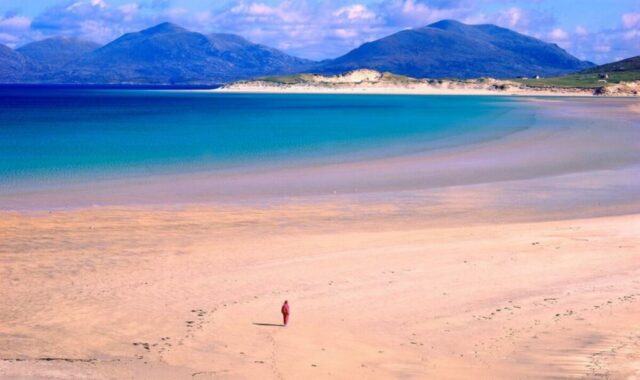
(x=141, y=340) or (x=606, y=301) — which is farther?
(x=606, y=301)

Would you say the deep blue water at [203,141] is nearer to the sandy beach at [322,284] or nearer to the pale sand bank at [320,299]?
the sandy beach at [322,284]

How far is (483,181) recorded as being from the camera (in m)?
32.2

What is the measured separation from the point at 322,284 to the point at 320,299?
37.5 inches

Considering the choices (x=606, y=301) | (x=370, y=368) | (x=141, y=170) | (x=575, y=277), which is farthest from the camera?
(x=141, y=170)

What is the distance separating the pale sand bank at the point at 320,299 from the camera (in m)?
11.5

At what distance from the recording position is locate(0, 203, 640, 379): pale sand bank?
37.8 feet

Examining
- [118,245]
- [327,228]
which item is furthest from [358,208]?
[118,245]

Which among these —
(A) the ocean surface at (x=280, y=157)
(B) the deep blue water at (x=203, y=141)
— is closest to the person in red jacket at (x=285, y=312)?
(A) the ocean surface at (x=280, y=157)

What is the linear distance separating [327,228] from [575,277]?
7.49 meters

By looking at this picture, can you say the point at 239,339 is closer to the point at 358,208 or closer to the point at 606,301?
the point at 606,301

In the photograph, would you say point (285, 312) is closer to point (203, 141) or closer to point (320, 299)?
point (320, 299)

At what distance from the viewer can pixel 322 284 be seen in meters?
15.5

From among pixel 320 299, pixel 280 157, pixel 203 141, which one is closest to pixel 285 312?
pixel 320 299

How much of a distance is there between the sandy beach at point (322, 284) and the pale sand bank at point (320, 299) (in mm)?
44
